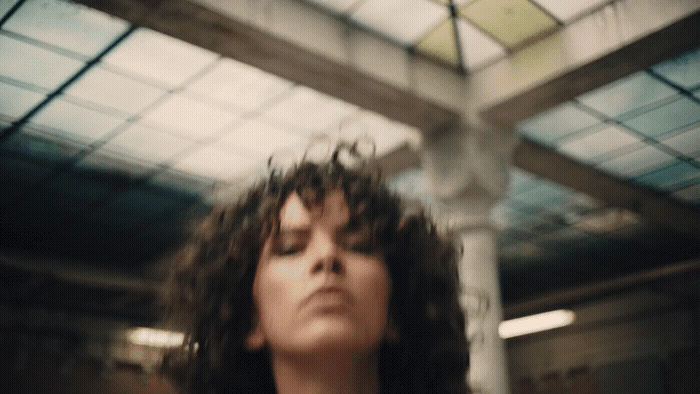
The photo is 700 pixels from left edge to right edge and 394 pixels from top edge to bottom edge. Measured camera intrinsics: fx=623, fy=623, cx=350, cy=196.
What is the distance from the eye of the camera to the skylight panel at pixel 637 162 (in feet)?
A: 29.2

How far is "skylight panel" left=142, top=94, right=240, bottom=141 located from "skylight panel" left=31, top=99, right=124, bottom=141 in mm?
538

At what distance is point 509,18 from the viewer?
6.41 metres

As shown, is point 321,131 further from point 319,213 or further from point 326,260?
point 326,260

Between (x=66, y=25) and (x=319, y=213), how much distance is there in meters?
5.46

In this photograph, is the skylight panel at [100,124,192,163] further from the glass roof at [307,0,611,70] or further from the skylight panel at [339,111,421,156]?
the glass roof at [307,0,611,70]

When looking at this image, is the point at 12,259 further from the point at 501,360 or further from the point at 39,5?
the point at 501,360

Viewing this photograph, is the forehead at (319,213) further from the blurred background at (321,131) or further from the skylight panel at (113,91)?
the skylight panel at (113,91)

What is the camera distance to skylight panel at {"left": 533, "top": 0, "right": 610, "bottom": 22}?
616cm

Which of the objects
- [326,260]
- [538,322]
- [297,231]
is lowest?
[326,260]

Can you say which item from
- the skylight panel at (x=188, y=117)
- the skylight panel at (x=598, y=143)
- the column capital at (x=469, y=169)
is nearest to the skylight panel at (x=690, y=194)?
the skylight panel at (x=598, y=143)

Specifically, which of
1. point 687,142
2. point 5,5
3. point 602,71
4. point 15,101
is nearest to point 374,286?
point 602,71

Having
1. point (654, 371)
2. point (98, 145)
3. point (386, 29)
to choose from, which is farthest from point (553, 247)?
point (98, 145)

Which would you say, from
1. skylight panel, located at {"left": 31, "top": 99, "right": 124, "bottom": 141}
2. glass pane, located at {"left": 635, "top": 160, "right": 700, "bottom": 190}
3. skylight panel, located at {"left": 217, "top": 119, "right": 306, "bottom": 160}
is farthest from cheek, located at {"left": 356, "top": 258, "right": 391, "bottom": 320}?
glass pane, located at {"left": 635, "top": 160, "right": 700, "bottom": 190}

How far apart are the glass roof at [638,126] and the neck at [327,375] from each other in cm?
620
